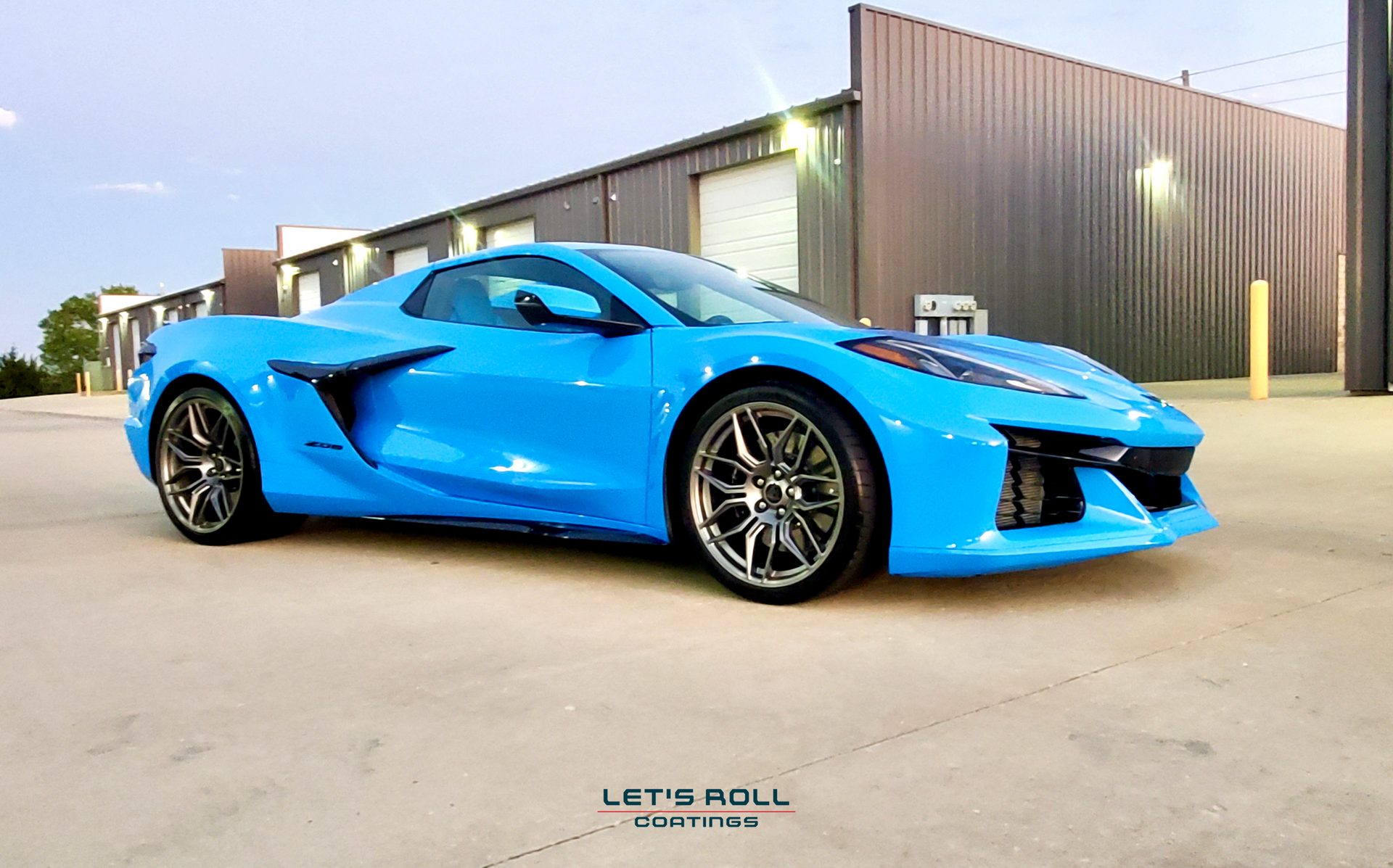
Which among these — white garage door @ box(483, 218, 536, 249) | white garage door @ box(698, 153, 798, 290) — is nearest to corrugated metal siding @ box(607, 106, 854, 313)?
white garage door @ box(698, 153, 798, 290)

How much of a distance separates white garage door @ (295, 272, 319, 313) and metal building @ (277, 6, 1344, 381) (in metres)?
9.54

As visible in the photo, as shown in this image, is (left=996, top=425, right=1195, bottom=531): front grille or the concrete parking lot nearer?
the concrete parking lot

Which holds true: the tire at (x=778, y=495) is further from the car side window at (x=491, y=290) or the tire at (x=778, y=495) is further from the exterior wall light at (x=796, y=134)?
the exterior wall light at (x=796, y=134)

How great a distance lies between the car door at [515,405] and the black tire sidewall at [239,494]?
2.03ft

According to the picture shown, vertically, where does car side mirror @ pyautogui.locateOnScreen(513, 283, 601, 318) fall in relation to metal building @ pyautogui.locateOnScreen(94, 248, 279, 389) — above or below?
below

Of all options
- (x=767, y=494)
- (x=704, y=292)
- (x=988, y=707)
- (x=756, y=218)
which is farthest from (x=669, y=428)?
(x=756, y=218)

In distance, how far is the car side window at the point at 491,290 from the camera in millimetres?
3658

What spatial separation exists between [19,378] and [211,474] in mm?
59017

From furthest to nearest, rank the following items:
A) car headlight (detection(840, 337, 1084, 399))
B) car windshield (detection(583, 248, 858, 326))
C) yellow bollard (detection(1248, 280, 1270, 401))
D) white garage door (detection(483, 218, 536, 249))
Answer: white garage door (detection(483, 218, 536, 249)) → yellow bollard (detection(1248, 280, 1270, 401)) → car windshield (detection(583, 248, 858, 326)) → car headlight (detection(840, 337, 1084, 399))

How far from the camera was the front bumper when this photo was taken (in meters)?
2.83

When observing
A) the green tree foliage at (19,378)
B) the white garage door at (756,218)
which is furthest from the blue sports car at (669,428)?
the green tree foliage at (19,378)

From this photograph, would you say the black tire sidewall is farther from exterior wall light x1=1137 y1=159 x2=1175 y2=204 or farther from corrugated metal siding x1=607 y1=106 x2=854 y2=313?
exterior wall light x1=1137 y1=159 x2=1175 y2=204

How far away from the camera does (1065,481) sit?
2967mm

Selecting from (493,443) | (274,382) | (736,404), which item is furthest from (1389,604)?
(274,382)
